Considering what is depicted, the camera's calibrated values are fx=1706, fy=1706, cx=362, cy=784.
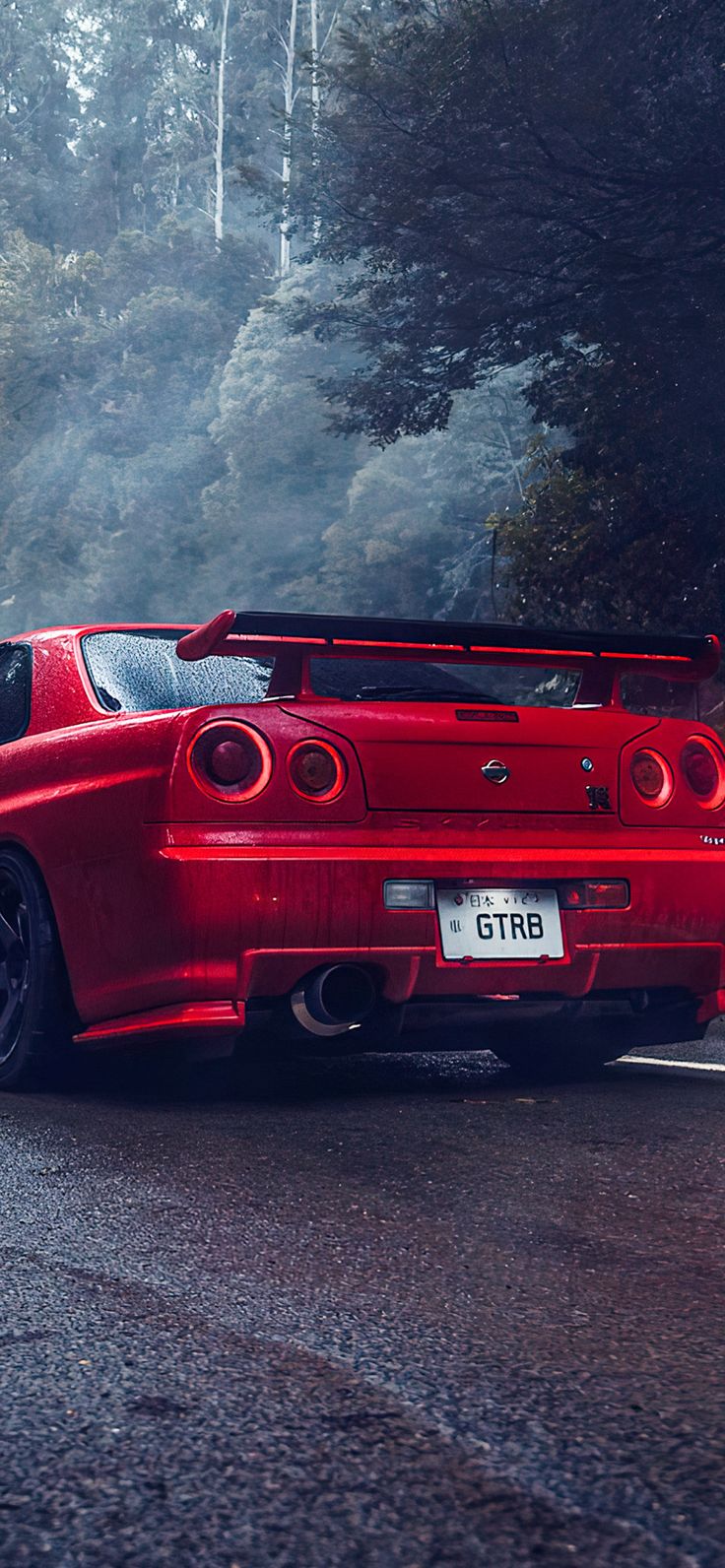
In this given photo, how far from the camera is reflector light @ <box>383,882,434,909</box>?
446 centimetres

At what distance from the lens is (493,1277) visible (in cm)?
291

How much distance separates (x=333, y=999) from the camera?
4469 millimetres

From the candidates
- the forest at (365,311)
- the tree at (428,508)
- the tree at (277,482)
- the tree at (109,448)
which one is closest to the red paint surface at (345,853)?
the forest at (365,311)

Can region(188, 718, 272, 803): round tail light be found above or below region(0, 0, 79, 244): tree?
below

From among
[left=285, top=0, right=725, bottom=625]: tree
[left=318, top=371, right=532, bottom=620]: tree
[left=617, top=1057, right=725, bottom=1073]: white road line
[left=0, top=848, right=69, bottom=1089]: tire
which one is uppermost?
[left=318, top=371, right=532, bottom=620]: tree

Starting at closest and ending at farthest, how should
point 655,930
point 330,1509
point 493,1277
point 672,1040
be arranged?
1. point 330,1509
2. point 493,1277
3. point 655,930
4. point 672,1040

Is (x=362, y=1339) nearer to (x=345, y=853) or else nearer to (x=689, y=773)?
(x=345, y=853)

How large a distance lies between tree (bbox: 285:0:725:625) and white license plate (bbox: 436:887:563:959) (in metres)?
9.13

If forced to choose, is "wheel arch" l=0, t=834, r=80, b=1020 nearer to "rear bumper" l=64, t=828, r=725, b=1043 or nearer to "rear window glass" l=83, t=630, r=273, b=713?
"rear bumper" l=64, t=828, r=725, b=1043

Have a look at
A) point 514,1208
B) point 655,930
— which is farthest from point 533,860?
point 514,1208

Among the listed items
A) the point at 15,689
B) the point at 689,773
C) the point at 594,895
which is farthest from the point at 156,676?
the point at 689,773


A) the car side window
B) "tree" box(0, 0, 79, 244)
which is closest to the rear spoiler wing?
the car side window

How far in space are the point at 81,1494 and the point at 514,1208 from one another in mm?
1570

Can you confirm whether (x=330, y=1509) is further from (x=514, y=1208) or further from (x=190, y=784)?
(x=190, y=784)
